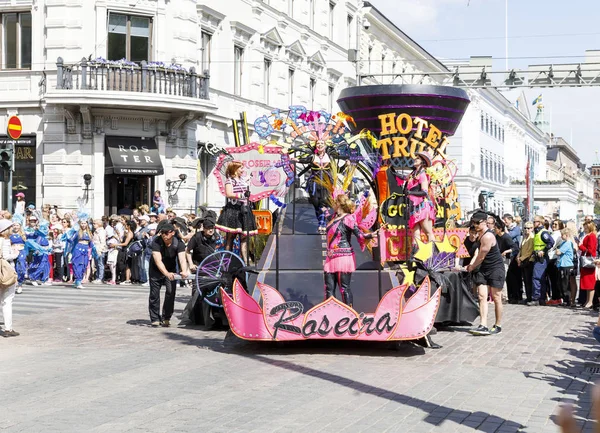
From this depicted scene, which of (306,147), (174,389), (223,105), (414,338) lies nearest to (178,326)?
(306,147)

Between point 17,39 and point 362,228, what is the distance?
60.0ft

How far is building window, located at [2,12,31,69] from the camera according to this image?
26578 mm

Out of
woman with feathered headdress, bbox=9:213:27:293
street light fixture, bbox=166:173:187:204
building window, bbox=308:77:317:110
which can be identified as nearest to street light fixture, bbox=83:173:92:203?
street light fixture, bbox=166:173:187:204

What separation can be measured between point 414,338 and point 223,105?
20740mm

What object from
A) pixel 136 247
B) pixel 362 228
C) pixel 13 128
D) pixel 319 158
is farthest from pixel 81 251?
pixel 362 228

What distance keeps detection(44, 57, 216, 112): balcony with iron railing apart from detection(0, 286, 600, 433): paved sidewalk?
1270cm

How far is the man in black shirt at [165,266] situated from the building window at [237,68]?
1890 centimetres

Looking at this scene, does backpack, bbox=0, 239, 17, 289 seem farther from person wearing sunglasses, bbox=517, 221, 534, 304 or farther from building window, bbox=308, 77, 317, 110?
building window, bbox=308, 77, 317, 110

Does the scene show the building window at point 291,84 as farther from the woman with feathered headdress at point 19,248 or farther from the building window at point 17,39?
the woman with feathered headdress at point 19,248

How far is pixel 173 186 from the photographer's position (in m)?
27.2

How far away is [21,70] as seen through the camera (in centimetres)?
2633

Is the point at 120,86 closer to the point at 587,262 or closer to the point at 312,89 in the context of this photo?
the point at 587,262

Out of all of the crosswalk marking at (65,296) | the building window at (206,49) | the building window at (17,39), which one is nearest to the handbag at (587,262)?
the crosswalk marking at (65,296)

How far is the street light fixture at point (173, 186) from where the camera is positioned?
27108 mm
